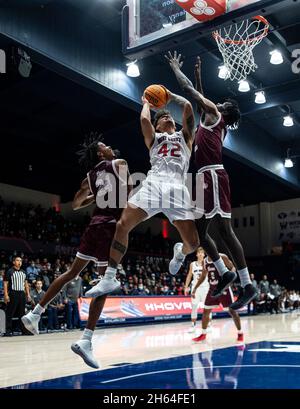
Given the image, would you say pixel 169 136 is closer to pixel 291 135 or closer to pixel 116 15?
pixel 116 15

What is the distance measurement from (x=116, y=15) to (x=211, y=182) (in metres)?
8.25

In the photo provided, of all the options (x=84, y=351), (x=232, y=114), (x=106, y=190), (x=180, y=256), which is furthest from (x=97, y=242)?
(x=232, y=114)

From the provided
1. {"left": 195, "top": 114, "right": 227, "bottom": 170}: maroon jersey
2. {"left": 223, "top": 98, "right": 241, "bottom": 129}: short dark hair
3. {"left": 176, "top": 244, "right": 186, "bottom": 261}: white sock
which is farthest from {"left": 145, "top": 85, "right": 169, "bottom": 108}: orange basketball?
{"left": 176, "top": 244, "right": 186, "bottom": 261}: white sock

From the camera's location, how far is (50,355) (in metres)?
8.30

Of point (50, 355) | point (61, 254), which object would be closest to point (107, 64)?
point (50, 355)

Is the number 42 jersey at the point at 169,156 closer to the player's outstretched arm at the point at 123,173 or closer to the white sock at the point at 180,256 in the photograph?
the player's outstretched arm at the point at 123,173

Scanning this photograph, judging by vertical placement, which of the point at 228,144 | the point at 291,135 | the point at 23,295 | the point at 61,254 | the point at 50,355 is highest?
the point at 291,135

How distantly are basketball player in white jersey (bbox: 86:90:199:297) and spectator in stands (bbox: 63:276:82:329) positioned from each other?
29.5 ft

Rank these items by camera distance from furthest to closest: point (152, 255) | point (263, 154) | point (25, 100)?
1. point (152, 255)
2. point (263, 154)
3. point (25, 100)

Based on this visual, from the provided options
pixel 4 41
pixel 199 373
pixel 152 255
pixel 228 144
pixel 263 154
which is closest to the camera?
pixel 199 373

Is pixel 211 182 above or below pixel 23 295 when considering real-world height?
above

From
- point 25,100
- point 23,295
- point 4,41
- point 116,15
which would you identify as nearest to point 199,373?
point 23,295

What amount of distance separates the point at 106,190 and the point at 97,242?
1.84ft

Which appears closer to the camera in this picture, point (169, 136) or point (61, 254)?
point (169, 136)
